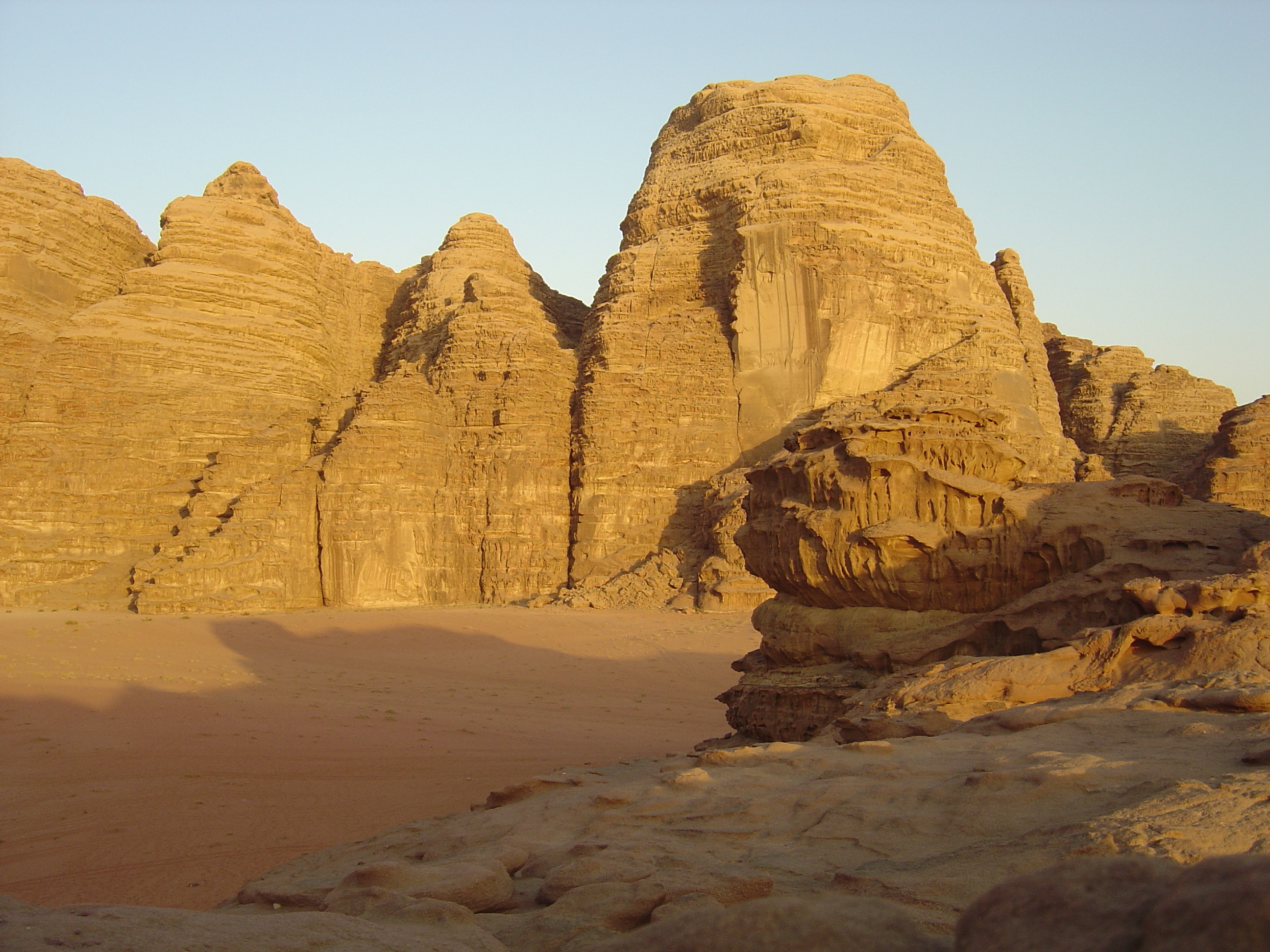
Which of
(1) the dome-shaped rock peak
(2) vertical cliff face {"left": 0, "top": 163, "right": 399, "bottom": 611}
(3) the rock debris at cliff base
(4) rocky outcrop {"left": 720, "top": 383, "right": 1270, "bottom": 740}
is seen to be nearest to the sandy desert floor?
(3) the rock debris at cliff base

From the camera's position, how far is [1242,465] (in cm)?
2362

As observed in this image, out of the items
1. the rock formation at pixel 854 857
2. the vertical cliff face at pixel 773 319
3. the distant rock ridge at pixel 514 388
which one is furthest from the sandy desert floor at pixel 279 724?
the vertical cliff face at pixel 773 319

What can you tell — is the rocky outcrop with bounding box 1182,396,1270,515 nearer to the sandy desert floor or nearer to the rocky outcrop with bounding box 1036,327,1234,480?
the rocky outcrop with bounding box 1036,327,1234,480

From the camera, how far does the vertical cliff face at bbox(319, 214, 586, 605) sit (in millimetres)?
27016

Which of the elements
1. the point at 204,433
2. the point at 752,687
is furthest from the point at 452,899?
the point at 204,433

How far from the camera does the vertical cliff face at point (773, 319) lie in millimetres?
28641

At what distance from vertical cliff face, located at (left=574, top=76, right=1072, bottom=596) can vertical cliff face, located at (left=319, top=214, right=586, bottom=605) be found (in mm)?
1052

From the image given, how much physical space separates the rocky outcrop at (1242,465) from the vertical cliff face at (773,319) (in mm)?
3531

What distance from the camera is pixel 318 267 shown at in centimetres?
3947

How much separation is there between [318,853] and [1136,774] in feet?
14.8

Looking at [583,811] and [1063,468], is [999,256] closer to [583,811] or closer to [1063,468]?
[1063,468]

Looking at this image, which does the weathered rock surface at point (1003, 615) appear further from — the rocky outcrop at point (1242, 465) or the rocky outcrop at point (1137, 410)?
the rocky outcrop at point (1137, 410)

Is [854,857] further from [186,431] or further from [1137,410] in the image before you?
[1137,410]

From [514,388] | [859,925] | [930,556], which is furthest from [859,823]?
[514,388]
